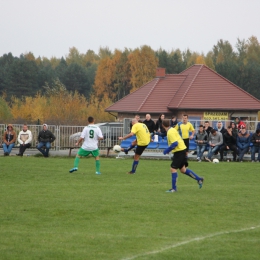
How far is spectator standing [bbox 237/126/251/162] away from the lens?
2717 cm

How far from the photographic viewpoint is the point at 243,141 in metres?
27.2

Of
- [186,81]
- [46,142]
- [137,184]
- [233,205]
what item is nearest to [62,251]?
[233,205]

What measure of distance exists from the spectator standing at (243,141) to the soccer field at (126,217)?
23.0 ft

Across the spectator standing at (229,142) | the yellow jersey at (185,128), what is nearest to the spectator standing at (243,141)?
the spectator standing at (229,142)

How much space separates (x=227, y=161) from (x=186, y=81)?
2672cm

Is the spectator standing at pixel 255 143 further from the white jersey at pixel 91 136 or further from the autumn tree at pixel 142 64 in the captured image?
the autumn tree at pixel 142 64

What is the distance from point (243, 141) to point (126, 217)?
1612cm

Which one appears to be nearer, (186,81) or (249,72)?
(186,81)

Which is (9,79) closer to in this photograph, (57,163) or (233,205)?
(57,163)

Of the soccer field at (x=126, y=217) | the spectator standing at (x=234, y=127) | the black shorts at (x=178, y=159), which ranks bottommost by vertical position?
the soccer field at (x=126, y=217)

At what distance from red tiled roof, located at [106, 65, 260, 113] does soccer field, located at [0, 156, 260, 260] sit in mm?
28988

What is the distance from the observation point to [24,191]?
51.7ft

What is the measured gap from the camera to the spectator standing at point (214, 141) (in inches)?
1062

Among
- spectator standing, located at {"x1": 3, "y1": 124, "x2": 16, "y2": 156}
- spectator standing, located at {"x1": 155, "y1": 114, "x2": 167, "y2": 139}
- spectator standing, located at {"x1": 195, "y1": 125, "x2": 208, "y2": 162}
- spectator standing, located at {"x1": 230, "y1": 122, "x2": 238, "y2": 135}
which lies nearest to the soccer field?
spectator standing, located at {"x1": 195, "y1": 125, "x2": 208, "y2": 162}
